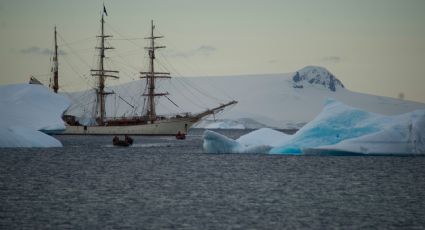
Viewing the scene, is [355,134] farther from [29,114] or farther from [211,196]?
[29,114]

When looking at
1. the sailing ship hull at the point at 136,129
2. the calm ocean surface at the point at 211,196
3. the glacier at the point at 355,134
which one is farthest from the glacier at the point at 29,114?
the sailing ship hull at the point at 136,129

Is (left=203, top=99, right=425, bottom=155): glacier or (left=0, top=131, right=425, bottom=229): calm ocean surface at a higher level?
(left=203, top=99, right=425, bottom=155): glacier

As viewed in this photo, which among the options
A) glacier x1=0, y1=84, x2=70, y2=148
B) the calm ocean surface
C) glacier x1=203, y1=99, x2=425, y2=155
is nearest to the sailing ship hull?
glacier x1=0, y1=84, x2=70, y2=148

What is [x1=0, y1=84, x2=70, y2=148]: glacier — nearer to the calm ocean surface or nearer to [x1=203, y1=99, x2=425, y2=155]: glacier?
the calm ocean surface

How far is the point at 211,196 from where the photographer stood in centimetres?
2542

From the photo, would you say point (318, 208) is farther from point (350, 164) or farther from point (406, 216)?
→ point (350, 164)

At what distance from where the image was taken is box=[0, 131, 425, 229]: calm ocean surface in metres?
18.9

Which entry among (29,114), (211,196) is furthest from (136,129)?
(211,196)

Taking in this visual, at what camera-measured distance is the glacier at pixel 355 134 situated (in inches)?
1543

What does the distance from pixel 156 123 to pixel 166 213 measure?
9090 cm

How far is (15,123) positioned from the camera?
63.6m

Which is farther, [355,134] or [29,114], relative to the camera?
[29,114]

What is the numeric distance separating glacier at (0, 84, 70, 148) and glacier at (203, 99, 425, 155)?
17182 millimetres

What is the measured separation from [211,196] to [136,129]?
287 ft
